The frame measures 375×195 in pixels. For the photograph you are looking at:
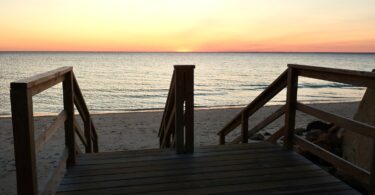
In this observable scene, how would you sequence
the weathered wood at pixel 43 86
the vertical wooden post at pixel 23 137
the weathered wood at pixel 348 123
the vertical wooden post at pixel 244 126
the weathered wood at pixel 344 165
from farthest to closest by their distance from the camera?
1. the vertical wooden post at pixel 244 126
2. the weathered wood at pixel 344 165
3. the weathered wood at pixel 348 123
4. the weathered wood at pixel 43 86
5. the vertical wooden post at pixel 23 137

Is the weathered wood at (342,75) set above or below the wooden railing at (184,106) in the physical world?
above

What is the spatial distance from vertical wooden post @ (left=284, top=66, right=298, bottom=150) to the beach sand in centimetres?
447

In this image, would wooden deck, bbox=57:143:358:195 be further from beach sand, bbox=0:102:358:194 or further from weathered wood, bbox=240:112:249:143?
beach sand, bbox=0:102:358:194

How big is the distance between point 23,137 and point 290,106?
10.2 ft

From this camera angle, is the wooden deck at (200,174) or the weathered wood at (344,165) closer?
the weathered wood at (344,165)

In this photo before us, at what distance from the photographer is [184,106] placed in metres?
4.04

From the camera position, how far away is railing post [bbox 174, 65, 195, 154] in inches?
154

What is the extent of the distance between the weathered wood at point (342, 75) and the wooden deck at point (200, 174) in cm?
104

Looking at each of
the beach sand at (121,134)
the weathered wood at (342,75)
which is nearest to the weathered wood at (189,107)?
the weathered wood at (342,75)

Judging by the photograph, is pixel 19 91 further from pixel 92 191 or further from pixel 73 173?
pixel 73 173

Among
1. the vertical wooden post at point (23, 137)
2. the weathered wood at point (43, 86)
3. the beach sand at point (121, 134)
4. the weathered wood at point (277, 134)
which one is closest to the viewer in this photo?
the vertical wooden post at point (23, 137)

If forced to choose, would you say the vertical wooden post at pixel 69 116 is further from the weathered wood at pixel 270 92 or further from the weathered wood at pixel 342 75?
the weathered wood at pixel 342 75

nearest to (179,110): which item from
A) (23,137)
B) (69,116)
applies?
(69,116)

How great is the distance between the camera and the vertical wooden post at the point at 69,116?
354cm
